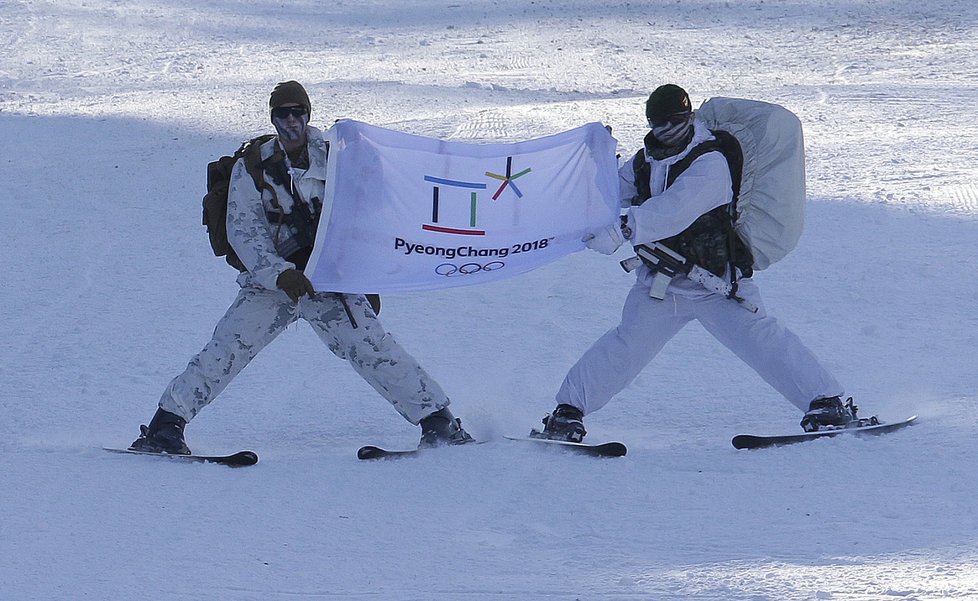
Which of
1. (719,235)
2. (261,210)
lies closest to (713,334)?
(719,235)

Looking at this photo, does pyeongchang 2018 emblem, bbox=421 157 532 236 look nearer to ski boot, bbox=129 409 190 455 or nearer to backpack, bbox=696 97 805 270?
backpack, bbox=696 97 805 270

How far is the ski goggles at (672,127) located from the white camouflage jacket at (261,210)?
151cm

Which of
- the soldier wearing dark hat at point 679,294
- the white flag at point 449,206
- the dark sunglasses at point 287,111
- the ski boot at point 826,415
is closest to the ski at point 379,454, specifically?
the soldier wearing dark hat at point 679,294

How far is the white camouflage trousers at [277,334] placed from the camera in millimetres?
5754

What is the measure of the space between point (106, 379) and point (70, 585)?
3.04 m

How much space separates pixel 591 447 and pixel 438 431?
712 millimetres

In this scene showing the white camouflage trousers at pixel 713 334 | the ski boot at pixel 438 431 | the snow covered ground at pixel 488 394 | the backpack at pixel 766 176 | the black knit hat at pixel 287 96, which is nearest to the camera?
the snow covered ground at pixel 488 394

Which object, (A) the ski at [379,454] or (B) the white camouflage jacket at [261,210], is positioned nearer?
(B) the white camouflage jacket at [261,210]

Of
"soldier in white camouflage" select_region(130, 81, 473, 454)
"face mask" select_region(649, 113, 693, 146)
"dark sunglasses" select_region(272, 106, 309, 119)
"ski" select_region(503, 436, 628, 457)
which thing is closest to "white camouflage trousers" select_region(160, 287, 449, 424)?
"soldier in white camouflage" select_region(130, 81, 473, 454)

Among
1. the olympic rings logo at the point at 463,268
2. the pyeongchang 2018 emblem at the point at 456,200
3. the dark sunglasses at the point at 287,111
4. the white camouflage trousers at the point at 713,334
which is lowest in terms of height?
the white camouflage trousers at the point at 713,334

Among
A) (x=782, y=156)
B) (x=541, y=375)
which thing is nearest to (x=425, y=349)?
(x=541, y=375)

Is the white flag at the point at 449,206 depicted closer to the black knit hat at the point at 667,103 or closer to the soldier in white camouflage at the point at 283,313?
the soldier in white camouflage at the point at 283,313

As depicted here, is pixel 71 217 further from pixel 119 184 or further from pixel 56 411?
pixel 56 411

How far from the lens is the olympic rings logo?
5934mm
